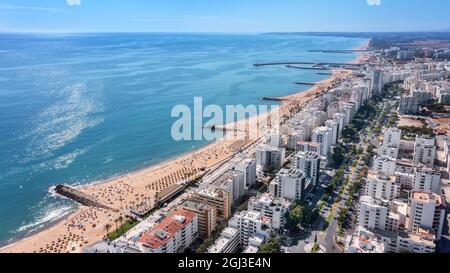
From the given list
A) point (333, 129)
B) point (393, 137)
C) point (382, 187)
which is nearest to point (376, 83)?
point (393, 137)

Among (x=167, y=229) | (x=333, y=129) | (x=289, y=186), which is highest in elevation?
(x=333, y=129)

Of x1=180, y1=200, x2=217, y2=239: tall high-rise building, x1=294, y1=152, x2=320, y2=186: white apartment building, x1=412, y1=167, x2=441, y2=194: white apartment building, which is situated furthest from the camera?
x1=294, y1=152, x2=320, y2=186: white apartment building

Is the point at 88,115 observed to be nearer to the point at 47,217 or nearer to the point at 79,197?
the point at 79,197

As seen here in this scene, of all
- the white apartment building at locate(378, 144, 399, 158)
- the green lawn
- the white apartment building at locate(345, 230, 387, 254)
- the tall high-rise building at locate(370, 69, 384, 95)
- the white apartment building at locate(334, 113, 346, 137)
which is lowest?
the green lawn

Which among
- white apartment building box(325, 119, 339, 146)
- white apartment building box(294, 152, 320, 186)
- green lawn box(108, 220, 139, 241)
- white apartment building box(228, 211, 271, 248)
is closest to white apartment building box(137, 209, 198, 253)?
white apartment building box(228, 211, 271, 248)

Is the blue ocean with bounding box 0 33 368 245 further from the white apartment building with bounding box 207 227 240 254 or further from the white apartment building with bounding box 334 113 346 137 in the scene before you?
the white apartment building with bounding box 334 113 346 137

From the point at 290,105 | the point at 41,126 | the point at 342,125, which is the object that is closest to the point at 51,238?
the point at 41,126
